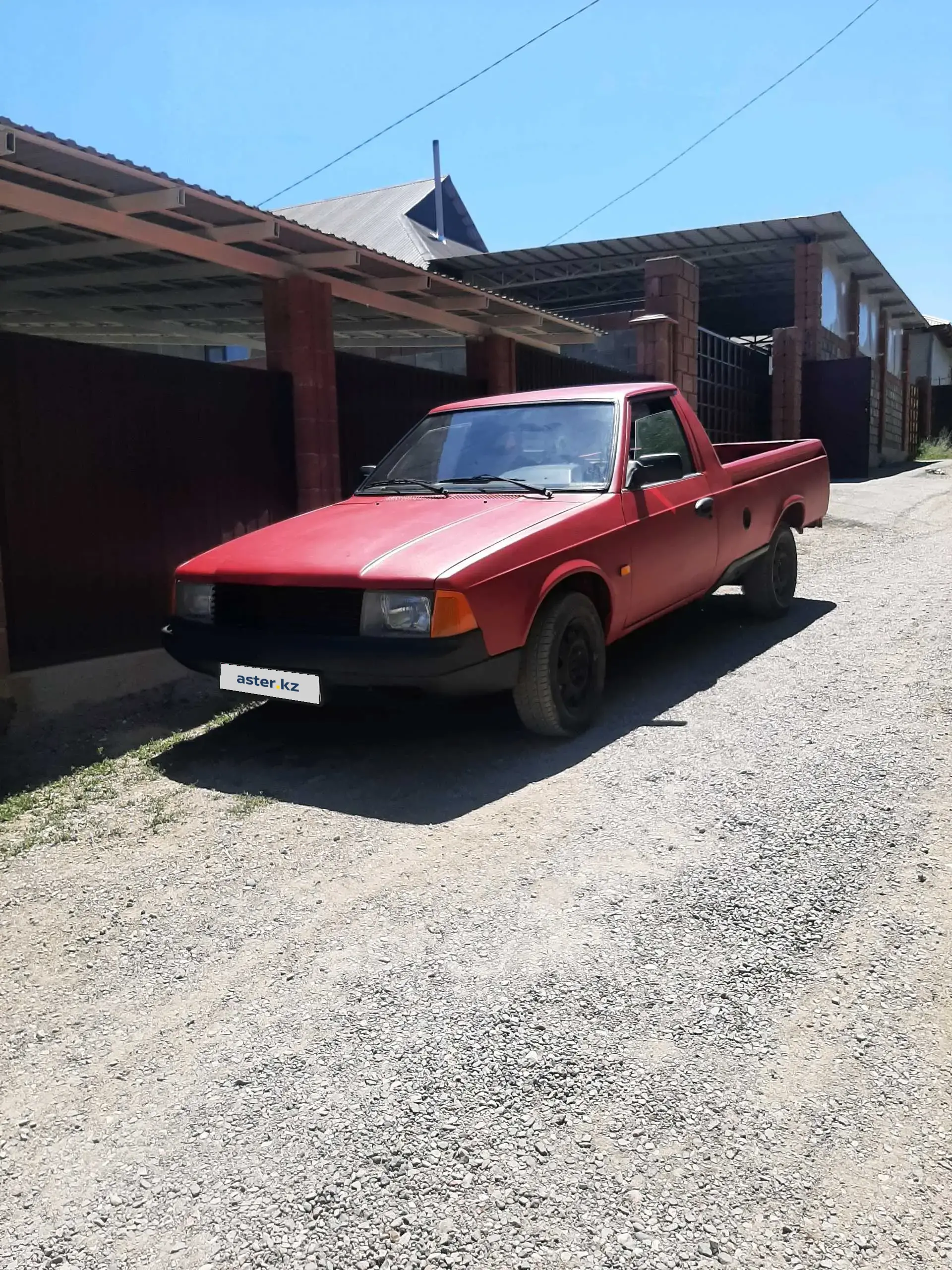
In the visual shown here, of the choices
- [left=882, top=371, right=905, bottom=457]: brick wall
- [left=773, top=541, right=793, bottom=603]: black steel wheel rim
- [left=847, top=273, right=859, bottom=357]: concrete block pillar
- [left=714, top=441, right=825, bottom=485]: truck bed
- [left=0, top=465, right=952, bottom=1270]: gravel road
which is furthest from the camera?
[left=882, top=371, right=905, bottom=457]: brick wall

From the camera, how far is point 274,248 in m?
7.94

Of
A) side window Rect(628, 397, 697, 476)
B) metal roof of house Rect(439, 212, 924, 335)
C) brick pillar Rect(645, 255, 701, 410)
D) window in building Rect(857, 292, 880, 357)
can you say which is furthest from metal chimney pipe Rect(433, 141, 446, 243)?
side window Rect(628, 397, 697, 476)

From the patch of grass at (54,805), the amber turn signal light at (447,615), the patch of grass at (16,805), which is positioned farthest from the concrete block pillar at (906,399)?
the patch of grass at (16,805)

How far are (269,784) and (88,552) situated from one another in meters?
2.65

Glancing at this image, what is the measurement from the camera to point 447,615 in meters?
4.37

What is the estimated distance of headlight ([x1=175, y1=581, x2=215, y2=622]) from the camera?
507 cm

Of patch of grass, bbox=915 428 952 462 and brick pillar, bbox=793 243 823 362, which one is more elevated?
brick pillar, bbox=793 243 823 362

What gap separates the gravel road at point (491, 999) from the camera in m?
2.11

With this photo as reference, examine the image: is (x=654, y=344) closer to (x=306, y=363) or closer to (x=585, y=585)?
(x=306, y=363)

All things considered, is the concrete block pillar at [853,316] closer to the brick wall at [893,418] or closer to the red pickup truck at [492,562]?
the brick wall at [893,418]

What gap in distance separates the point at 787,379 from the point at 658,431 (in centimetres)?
1579

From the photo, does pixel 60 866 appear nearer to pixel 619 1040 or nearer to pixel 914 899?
pixel 619 1040

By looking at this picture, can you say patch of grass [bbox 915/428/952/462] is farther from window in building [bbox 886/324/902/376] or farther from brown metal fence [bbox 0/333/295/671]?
brown metal fence [bbox 0/333/295/671]

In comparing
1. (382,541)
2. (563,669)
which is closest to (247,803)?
(382,541)
